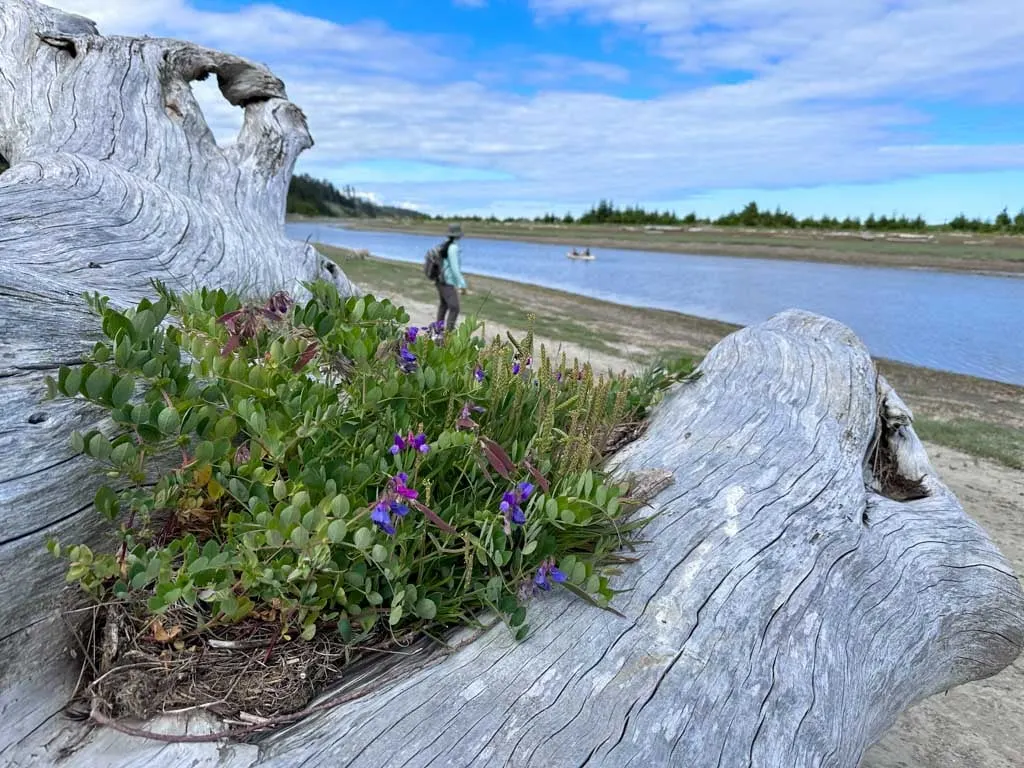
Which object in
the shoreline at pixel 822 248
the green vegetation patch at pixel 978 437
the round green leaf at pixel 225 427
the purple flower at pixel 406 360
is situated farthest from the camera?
the shoreline at pixel 822 248

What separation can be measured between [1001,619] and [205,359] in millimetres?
3481

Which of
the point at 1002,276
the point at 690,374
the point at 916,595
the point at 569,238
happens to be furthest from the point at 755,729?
the point at 569,238

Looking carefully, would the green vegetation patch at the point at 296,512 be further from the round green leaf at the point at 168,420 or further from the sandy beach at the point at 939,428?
the sandy beach at the point at 939,428

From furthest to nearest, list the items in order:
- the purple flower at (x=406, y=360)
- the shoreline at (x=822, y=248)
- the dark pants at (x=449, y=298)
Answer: the shoreline at (x=822, y=248) → the dark pants at (x=449, y=298) → the purple flower at (x=406, y=360)

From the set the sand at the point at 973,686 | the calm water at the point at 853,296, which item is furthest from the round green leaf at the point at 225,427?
the calm water at the point at 853,296

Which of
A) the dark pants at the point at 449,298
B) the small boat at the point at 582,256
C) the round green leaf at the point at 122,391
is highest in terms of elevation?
the round green leaf at the point at 122,391

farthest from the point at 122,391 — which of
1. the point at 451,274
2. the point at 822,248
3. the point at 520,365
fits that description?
the point at 822,248

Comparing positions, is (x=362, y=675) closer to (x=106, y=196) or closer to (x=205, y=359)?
(x=205, y=359)

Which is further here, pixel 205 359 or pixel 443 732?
pixel 205 359

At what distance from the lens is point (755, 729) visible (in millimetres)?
2184

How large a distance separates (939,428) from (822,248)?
4997 cm

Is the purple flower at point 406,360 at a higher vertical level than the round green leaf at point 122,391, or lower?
lower

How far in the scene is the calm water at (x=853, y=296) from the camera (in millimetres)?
19000

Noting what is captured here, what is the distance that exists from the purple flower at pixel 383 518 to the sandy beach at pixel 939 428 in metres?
1.24
